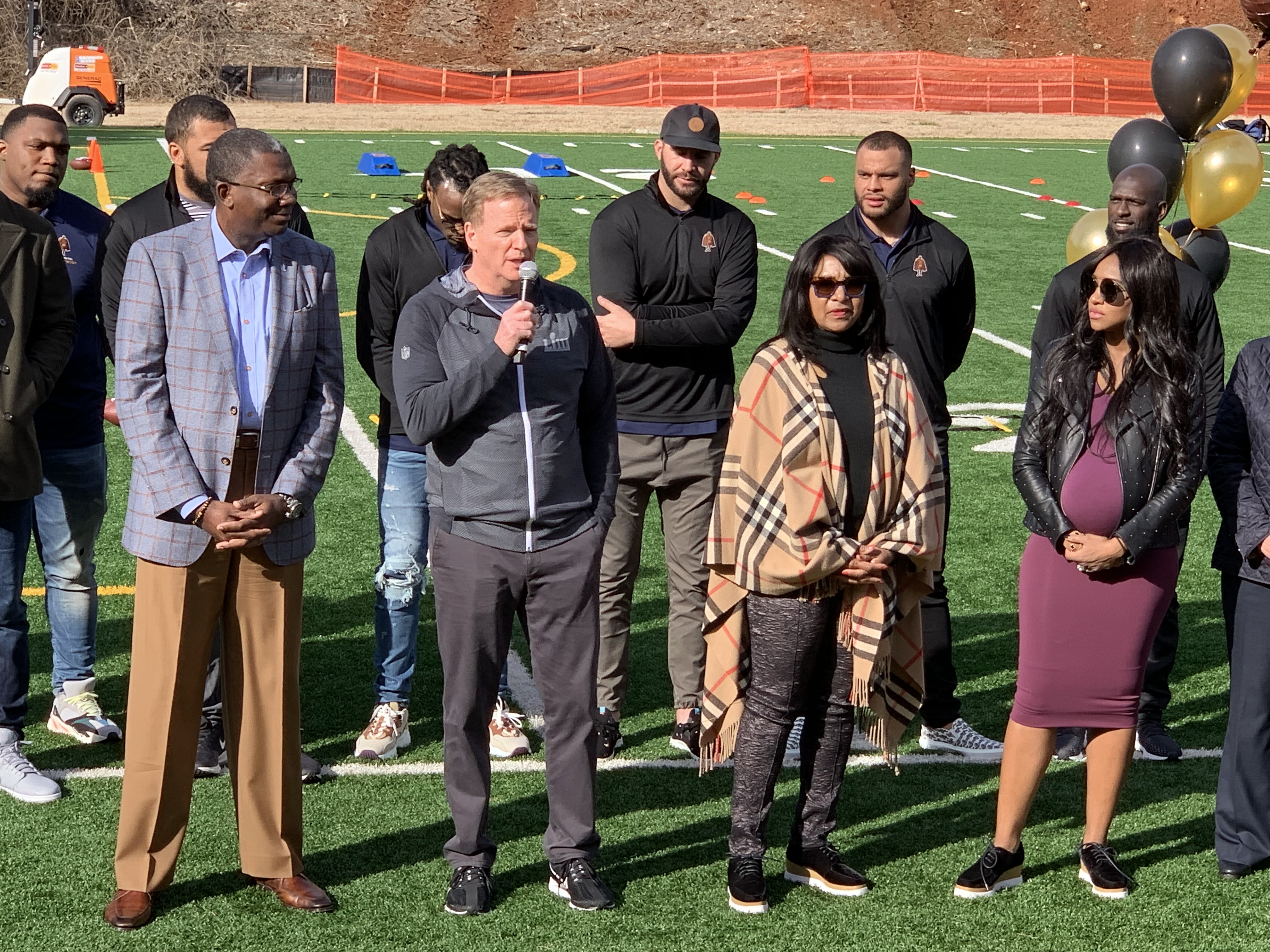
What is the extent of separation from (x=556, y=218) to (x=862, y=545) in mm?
17041

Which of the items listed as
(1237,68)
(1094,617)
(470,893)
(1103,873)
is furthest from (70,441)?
(1237,68)

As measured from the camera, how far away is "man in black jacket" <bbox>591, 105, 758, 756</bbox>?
20.5ft

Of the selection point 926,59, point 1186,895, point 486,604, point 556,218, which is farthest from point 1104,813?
point 926,59

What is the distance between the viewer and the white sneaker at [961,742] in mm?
6582

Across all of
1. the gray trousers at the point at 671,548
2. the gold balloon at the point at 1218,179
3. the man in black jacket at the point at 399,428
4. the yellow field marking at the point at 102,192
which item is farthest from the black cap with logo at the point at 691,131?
the yellow field marking at the point at 102,192

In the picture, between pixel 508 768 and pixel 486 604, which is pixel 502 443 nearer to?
pixel 486 604

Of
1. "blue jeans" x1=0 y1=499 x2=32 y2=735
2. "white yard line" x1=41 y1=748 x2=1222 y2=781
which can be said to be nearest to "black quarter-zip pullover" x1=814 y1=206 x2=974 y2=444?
"white yard line" x1=41 y1=748 x2=1222 y2=781

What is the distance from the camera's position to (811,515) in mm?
4957

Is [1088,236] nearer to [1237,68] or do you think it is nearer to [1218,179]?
[1218,179]

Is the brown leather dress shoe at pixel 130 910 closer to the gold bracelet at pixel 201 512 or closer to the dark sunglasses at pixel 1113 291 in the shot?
the gold bracelet at pixel 201 512

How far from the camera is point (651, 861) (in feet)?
18.2

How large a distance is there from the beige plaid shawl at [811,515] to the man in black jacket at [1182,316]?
0.69 metres

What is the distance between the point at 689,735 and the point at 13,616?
2.61 metres

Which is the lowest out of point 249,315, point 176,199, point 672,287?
point 249,315
